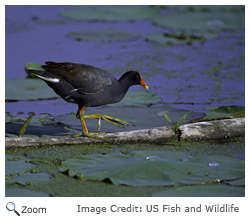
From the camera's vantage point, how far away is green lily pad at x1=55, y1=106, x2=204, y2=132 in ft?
18.1

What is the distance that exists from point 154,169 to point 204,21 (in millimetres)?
8260

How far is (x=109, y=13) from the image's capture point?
41.1 feet

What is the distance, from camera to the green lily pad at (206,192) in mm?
3615

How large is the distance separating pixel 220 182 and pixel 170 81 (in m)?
4.21

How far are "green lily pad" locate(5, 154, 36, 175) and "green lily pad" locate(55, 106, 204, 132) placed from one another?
113 centimetres

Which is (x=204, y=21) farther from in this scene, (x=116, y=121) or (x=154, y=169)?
(x=154, y=169)

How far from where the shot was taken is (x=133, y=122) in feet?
18.4

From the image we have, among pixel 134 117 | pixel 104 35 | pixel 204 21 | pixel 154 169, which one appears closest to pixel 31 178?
pixel 154 169

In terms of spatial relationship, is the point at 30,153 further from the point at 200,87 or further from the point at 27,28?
the point at 27,28

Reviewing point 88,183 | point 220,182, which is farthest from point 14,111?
point 220,182

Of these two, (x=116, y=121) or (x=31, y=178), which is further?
(x=116, y=121)

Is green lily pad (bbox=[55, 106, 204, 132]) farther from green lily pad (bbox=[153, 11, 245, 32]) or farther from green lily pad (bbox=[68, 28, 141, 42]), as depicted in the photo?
green lily pad (bbox=[153, 11, 245, 32])
